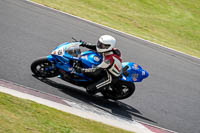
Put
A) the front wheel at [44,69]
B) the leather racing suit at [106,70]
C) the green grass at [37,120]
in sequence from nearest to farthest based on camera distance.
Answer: the green grass at [37,120] → the leather racing suit at [106,70] → the front wheel at [44,69]

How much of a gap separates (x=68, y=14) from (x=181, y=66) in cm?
610

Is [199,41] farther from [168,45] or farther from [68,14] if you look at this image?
[68,14]

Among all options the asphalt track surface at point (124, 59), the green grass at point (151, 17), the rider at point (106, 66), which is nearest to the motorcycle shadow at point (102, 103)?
the asphalt track surface at point (124, 59)

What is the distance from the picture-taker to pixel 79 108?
287 inches

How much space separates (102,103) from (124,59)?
4.15m

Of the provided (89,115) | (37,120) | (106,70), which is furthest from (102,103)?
(37,120)

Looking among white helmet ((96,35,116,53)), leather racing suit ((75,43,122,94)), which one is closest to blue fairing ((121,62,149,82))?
leather racing suit ((75,43,122,94))

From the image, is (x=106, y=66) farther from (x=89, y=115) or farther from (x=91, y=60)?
(x=89, y=115)

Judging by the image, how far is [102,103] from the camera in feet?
27.4

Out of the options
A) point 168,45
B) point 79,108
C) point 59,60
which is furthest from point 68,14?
point 79,108

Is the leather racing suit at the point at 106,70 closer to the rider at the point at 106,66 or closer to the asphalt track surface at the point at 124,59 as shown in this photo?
the rider at the point at 106,66

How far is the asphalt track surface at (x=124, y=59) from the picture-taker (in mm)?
8266

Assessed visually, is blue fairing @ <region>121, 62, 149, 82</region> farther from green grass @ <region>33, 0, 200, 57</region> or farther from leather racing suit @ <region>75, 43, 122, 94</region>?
green grass @ <region>33, 0, 200, 57</region>

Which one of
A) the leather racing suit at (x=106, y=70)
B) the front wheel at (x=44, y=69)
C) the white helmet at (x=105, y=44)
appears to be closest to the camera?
the white helmet at (x=105, y=44)
